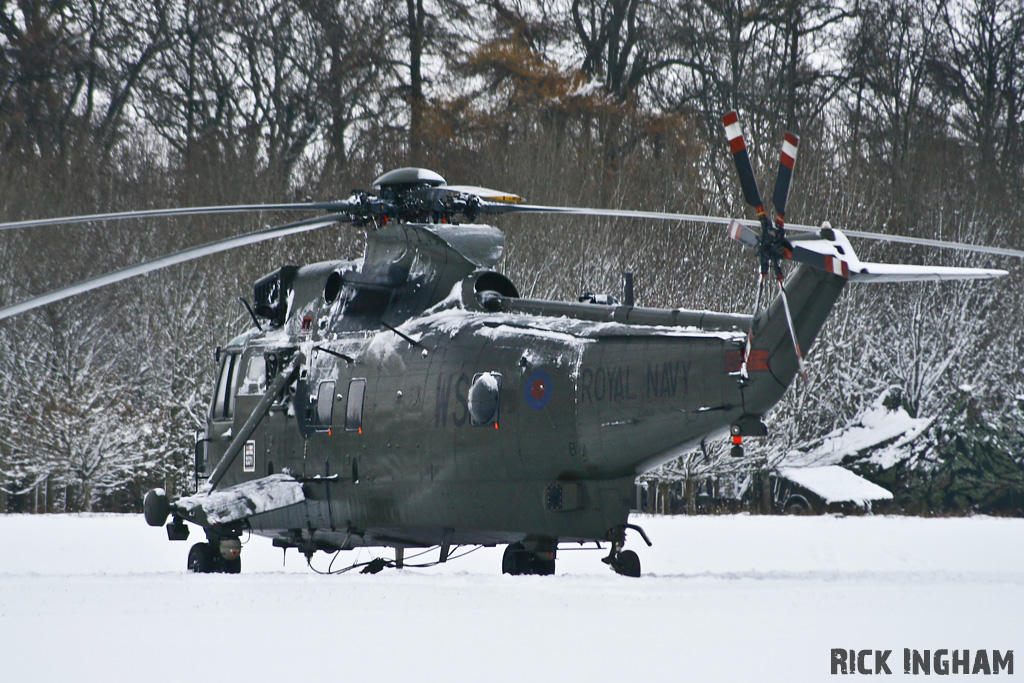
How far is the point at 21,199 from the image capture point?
30656 mm

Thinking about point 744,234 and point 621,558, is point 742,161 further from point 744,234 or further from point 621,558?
point 621,558

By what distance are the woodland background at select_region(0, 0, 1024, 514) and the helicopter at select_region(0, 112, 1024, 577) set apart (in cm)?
1392

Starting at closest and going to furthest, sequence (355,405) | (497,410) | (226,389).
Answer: (497,410)
(355,405)
(226,389)

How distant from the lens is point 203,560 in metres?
13.5

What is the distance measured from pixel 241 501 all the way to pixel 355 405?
1.74 metres

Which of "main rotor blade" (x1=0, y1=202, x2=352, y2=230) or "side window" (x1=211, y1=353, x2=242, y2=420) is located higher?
"main rotor blade" (x1=0, y1=202, x2=352, y2=230)

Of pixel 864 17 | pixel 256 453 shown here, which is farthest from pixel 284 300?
pixel 864 17

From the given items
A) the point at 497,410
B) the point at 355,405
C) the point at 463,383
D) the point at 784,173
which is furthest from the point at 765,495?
the point at 784,173

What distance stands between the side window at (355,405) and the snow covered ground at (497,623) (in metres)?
1.88

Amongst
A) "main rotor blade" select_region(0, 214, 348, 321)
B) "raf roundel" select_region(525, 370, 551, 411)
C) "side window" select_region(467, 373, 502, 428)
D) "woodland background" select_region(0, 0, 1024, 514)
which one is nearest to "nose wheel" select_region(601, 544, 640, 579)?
"raf roundel" select_region(525, 370, 551, 411)

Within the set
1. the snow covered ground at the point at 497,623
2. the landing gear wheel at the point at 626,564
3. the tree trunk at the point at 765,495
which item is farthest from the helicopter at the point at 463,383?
the tree trunk at the point at 765,495

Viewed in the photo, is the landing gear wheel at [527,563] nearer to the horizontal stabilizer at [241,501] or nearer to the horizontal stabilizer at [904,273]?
the horizontal stabilizer at [241,501]

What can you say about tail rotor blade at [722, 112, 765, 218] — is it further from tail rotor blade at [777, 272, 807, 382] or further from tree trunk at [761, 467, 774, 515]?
tree trunk at [761, 467, 774, 515]

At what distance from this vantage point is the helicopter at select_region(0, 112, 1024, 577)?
31.8 ft
